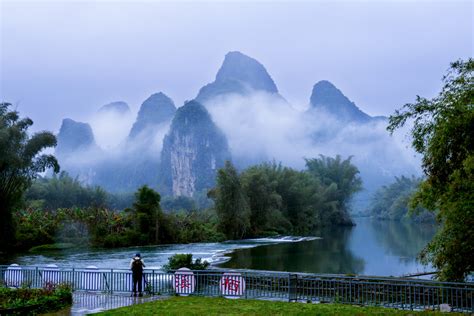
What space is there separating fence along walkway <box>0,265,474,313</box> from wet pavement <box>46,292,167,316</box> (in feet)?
2.57

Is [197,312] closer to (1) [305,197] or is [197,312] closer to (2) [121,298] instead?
(2) [121,298]

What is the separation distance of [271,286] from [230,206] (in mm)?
48617

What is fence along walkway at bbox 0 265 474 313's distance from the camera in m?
16.1

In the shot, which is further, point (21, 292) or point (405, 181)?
point (405, 181)

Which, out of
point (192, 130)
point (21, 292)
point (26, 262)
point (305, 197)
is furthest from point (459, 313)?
point (192, 130)

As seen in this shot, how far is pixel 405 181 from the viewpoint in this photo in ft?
469

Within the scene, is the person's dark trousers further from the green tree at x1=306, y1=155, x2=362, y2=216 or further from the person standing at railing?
the green tree at x1=306, y1=155, x2=362, y2=216

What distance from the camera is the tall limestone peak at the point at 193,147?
611 feet

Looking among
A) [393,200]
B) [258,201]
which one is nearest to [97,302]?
[258,201]

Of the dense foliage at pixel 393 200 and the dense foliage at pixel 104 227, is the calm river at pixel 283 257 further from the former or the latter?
the dense foliage at pixel 393 200

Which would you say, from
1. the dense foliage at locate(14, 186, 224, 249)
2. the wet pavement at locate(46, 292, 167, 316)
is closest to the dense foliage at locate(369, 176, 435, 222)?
the dense foliage at locate(14, 186, 224, 249)

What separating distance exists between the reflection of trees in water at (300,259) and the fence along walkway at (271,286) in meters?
16.7

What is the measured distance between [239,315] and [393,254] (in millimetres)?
36751

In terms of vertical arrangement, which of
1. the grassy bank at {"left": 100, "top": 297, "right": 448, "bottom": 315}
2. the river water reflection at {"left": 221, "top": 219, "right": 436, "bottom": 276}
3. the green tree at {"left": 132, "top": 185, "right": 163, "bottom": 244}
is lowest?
the river water reflection at {"left": 221, "top": 219, "right": 436, "bottom": 276}
